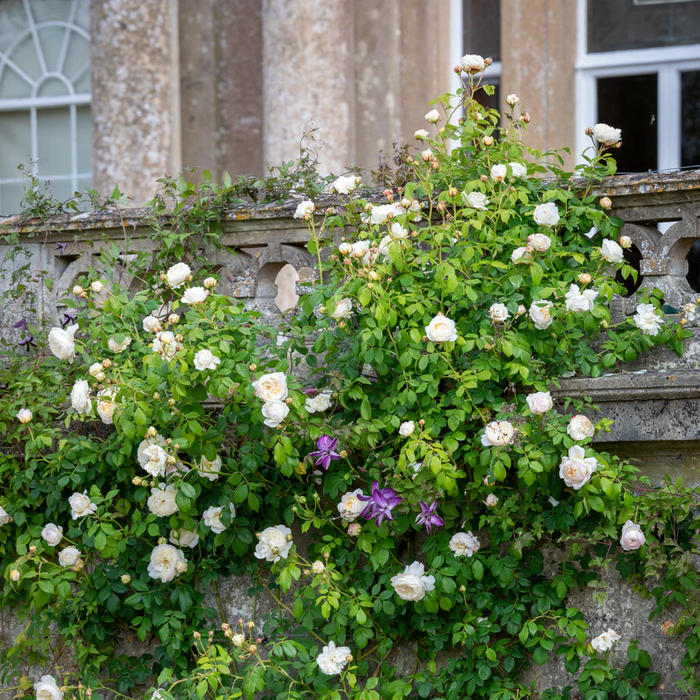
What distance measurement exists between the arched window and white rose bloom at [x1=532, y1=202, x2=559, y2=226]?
565 cm

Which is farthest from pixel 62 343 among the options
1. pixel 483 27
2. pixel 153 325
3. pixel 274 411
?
pixel 483 27

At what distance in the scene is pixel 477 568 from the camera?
10.6 feet

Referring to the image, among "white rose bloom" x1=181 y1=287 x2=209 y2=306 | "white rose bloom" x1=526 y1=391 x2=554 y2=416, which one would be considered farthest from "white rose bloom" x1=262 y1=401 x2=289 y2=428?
"white rose bloom" x1=526 y1=391 x2=554 y2=416

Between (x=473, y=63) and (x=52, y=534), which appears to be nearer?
(x=473, y=63)

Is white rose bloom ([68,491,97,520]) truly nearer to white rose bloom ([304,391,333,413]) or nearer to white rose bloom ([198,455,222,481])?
white rose bloom ([198,455,222,481])

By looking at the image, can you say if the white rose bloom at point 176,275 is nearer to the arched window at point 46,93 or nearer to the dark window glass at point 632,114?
the dark window glass at point 632,114

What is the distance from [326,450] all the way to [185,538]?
745 mm

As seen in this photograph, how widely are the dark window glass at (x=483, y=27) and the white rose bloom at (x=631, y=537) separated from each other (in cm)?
477

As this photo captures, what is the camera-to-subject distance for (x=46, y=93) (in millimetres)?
8172

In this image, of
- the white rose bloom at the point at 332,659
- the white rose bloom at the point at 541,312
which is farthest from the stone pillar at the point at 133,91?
the white rose bloom at the point at 332,659

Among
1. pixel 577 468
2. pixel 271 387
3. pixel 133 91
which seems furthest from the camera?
pixel 133 91

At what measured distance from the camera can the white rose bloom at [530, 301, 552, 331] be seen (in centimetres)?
315

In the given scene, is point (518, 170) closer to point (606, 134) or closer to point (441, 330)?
point (606, 134)

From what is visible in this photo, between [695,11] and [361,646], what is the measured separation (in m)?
5.36
